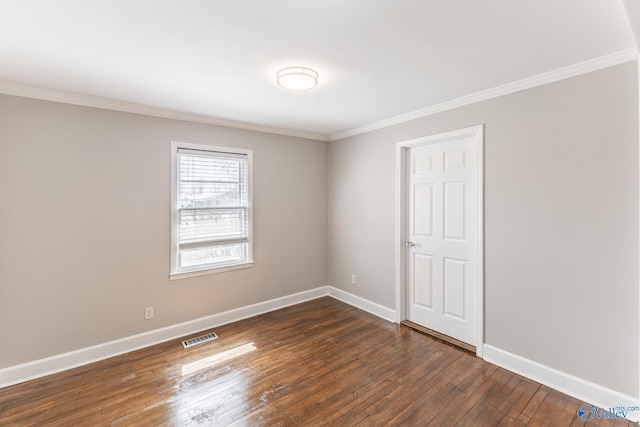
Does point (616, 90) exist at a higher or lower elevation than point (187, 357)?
higher

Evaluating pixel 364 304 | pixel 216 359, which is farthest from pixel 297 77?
pixel 364 304

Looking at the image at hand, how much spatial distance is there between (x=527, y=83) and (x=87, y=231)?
13.8ft

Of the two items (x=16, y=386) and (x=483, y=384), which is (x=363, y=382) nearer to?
(x=483, y=384)

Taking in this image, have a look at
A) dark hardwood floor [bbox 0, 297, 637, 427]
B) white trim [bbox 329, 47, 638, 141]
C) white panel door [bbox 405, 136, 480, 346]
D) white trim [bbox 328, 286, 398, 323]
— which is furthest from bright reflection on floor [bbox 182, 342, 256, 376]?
white trim [bbox 329, 47, 638, 141]

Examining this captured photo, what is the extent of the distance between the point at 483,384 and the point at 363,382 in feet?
3.24

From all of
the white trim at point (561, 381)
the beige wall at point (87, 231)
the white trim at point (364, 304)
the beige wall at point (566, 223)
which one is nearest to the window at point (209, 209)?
the beige wall at point (87, 231)

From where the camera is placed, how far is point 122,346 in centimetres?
290

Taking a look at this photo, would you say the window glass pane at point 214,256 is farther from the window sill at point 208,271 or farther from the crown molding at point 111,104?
the crown molding at point 111,104

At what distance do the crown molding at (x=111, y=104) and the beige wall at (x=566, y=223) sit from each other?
7.88 ft

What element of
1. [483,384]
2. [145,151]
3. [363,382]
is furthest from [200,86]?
[483,384]

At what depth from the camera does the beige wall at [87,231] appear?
2.46 meters

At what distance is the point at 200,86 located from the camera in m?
2.54

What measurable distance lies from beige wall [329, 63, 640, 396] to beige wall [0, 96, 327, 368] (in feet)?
9.44

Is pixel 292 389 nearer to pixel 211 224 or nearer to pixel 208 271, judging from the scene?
pixel 208 271
